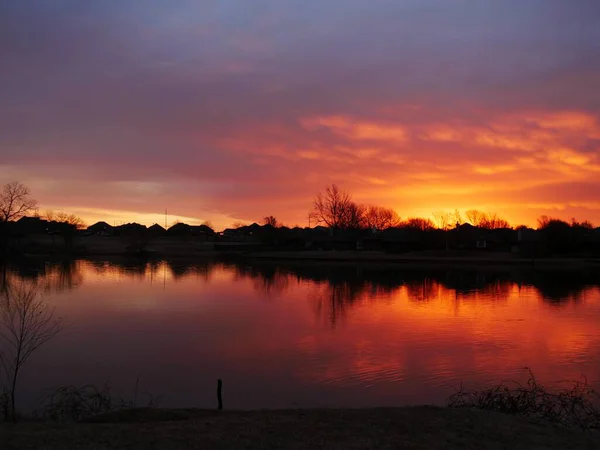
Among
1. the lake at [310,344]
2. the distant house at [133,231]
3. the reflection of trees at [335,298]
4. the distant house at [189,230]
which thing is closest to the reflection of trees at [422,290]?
the lake at [310,344]

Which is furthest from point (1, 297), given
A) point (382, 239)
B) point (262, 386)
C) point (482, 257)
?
point (382, 239)

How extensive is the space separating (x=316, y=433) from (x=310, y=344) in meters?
9.41

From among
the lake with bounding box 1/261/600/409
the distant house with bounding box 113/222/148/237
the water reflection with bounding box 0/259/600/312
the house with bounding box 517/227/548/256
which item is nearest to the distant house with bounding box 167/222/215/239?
the distant house with bounding box 113/222/148/237

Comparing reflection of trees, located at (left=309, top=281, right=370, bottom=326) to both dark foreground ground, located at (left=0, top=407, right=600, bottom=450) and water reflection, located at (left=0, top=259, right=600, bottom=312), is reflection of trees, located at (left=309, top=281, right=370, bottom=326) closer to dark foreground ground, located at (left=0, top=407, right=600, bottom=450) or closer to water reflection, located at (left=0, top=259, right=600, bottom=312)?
water reflection, located at (left=0, top=259, right=600, bottom=312)

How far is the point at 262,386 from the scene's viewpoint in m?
11.7

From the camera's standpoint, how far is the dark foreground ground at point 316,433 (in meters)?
6.45

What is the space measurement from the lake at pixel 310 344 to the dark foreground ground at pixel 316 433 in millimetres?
2795

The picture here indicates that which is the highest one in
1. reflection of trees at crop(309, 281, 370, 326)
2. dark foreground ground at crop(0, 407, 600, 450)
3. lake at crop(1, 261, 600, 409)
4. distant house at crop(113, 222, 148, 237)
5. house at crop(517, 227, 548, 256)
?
distant house at crop(113, 222, 148, 237)

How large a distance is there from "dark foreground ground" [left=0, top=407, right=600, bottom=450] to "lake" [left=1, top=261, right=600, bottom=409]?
9.17 feet

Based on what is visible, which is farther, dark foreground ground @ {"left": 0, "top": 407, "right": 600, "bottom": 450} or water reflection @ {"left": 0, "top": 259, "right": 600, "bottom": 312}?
water reflection @ {"left": 0, "top": 259, "right": 600, "bottom": 312}

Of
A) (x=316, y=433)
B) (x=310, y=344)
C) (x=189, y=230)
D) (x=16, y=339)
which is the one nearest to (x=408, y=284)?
(x=310, y=344)

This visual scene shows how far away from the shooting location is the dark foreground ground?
21.1 feet

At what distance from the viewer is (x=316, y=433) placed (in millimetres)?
7059

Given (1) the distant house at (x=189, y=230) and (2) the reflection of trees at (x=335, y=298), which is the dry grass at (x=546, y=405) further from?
(1) the distant house at (x=189, y=230)
